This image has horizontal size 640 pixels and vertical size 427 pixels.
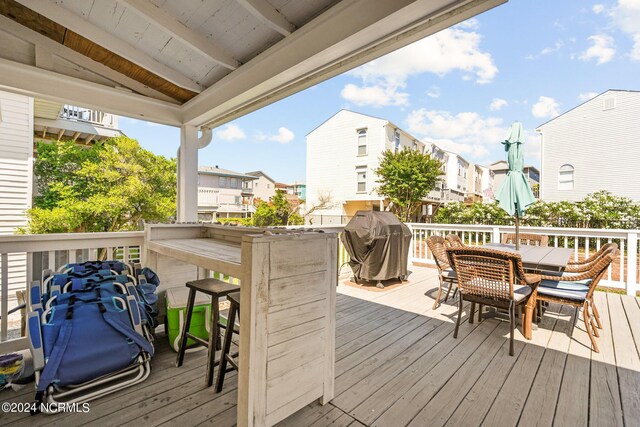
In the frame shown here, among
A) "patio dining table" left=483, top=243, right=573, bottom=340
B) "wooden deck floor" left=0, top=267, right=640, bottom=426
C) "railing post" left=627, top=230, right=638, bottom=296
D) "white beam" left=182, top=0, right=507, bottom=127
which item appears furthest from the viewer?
"railing post" left=627, top=230, right=638, bottom=296

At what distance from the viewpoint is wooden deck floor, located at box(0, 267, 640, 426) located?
1.73m

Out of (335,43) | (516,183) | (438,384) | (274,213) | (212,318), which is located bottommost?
(438,384)

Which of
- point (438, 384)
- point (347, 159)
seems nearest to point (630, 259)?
point (438, 384)

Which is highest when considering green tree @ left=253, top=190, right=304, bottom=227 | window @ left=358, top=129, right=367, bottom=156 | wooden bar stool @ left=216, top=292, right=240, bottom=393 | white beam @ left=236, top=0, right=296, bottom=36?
window @ left=358, top=129, right=367, bottom=156

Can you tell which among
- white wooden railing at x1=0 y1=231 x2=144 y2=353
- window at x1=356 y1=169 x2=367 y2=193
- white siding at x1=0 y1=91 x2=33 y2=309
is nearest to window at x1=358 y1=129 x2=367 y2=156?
window at x1=356 y1=169 x2=367 y2=193

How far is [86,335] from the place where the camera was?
6.14 feet

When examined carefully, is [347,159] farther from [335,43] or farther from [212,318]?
[212,318]

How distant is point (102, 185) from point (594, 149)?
20.4 m

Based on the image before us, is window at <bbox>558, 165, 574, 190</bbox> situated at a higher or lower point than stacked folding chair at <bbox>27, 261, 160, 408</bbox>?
higher

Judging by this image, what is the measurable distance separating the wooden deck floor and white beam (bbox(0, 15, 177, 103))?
289cm

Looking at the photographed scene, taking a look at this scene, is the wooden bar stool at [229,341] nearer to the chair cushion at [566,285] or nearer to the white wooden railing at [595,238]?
the chair cushion at [566,285]

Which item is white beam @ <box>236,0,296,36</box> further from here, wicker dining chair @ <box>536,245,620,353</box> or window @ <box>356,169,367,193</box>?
Result: window @ <box>356,169,367,193</box>

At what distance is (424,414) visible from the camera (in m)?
1.78

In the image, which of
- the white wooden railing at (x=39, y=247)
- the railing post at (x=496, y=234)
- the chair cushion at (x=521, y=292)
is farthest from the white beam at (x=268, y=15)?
the railing post at (x=496, y=234)
